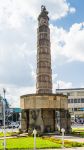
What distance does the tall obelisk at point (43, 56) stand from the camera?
53781mm

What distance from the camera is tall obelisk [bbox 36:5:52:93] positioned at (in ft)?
176

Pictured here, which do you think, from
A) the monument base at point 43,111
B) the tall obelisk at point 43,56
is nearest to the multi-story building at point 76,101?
the monument base at point 43,111

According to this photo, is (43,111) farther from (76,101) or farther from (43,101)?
(76,101)

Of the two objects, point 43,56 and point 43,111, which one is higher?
point 43,56

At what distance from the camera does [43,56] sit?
55406 mm

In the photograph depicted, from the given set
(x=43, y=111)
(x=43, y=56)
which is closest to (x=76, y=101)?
(x=43, y=111)

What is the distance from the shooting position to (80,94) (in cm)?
13462

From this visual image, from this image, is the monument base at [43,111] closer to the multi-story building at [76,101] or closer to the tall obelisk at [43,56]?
the tall obelisk at [43,56]

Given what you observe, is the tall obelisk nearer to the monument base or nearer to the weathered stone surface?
the weathered stone surface

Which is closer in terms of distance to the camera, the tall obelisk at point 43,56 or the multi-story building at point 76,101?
the tall obelisk at point 43,56

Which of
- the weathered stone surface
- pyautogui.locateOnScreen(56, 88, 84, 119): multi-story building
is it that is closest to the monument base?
the weathered stone surface

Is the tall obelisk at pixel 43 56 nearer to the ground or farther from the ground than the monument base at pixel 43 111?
farther from the ground

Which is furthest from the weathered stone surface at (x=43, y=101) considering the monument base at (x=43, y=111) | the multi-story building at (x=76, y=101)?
the multi-story building at (x=76, y=101)

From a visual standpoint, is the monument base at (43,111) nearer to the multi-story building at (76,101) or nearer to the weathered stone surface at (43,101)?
the weathered stone surface at (43,101)
